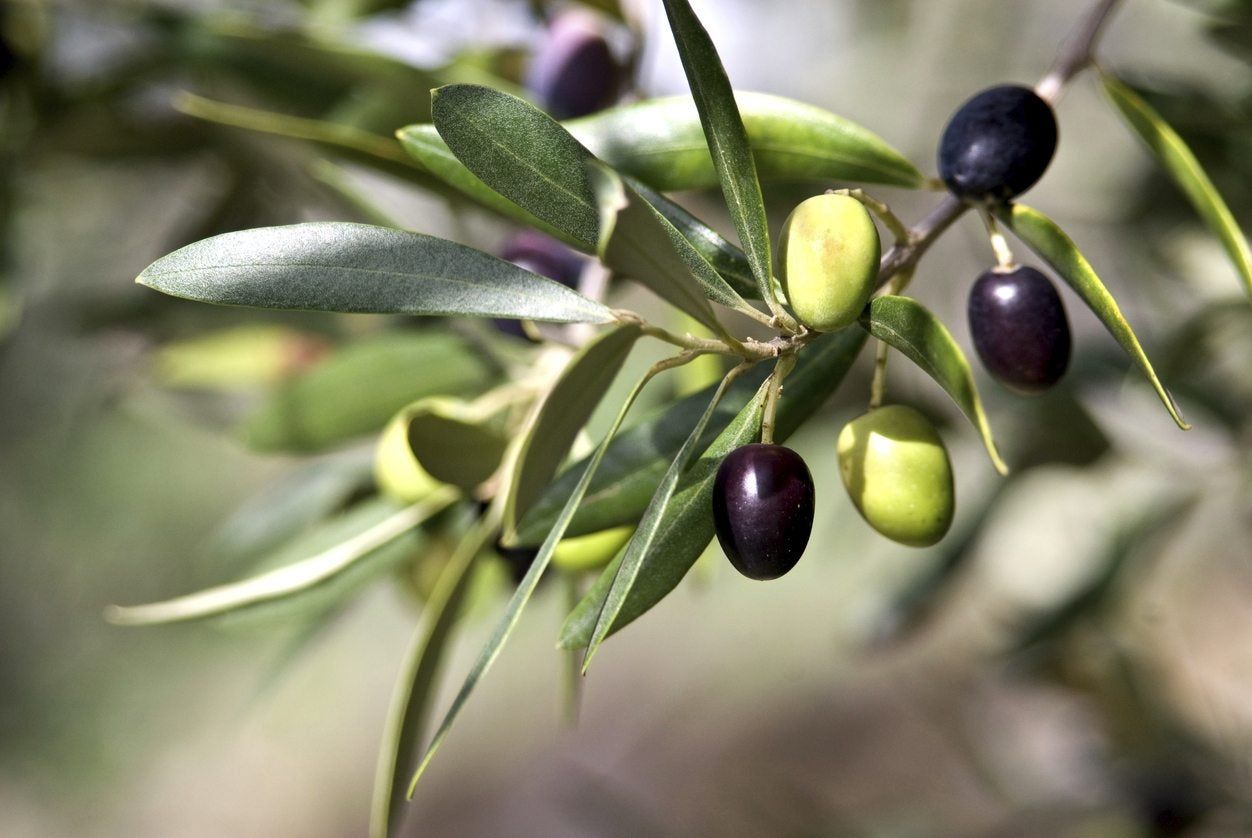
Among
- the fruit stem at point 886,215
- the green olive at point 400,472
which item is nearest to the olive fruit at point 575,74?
the green olive at point 400,472

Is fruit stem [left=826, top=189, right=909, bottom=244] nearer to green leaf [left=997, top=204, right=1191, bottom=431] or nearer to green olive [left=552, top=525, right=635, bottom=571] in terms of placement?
green leaf [left=997, top=204, right=1191, bottom=431]

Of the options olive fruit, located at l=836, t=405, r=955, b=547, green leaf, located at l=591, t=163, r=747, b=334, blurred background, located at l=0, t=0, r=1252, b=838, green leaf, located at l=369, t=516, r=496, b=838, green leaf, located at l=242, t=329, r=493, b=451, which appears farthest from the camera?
blurred background, located at l=0, t=0, r=1252, b=838

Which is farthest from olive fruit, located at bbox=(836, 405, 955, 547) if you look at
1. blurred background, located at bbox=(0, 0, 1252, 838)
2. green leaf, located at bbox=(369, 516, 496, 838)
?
blurred background, located at bbox=(0, 0, 1252, 838)

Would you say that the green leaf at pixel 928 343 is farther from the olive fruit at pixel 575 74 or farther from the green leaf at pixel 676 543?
the olive fruit at pixel 575 74

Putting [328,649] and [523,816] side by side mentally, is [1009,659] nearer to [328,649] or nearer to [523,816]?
[523,816]

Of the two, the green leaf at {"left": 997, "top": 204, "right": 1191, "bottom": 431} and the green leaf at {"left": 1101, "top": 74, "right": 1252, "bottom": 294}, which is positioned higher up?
the green leaf at {"left": 1101, "top": 74, "right": 1252, "bottom": 294}

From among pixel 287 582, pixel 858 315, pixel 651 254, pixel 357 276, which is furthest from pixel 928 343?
pixel 287 582

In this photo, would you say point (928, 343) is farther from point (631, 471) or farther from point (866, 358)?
point (866, 358)
